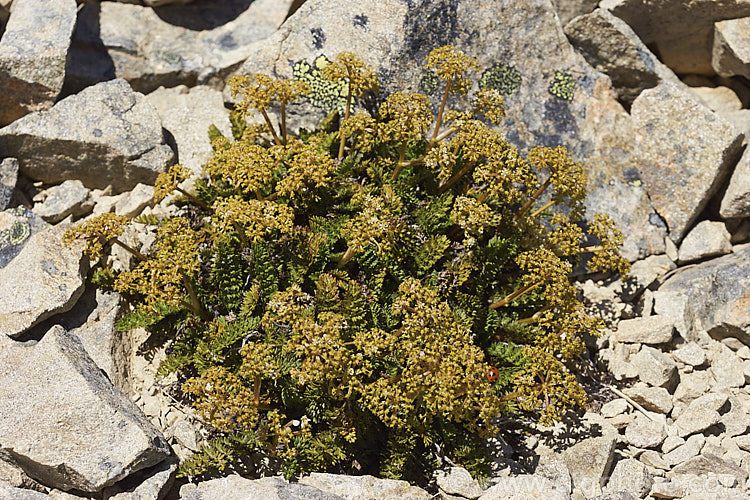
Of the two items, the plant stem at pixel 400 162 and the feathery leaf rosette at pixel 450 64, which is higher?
the feathery leaf rosette at pixel 450 64

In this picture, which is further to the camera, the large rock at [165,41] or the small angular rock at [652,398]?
the large rock at [165,41]

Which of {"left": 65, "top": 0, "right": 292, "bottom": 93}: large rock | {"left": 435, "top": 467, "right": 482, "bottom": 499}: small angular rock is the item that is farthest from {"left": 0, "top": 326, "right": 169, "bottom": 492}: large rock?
{"left": 65, "top": 0, "right": 292, "bottom": 93}: large rock

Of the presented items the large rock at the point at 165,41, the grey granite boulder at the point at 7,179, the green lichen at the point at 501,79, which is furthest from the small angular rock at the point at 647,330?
the grey granite boulder at the point at 7,179

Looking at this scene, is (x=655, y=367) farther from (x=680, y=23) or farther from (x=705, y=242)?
(x=680, y=23)

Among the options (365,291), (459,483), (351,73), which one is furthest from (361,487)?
(351,73)

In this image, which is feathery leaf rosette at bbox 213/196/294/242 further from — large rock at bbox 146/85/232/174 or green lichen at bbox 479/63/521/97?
green lichen at bbox 479/63/521/97

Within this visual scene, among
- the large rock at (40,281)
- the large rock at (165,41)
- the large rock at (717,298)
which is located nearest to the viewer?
the large rock at (40,281)

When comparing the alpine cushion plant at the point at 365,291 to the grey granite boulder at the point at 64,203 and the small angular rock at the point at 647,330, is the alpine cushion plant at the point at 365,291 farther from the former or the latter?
the grey granite boulder at the point at 64,203

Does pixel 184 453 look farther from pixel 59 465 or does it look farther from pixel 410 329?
pixel 410 329
